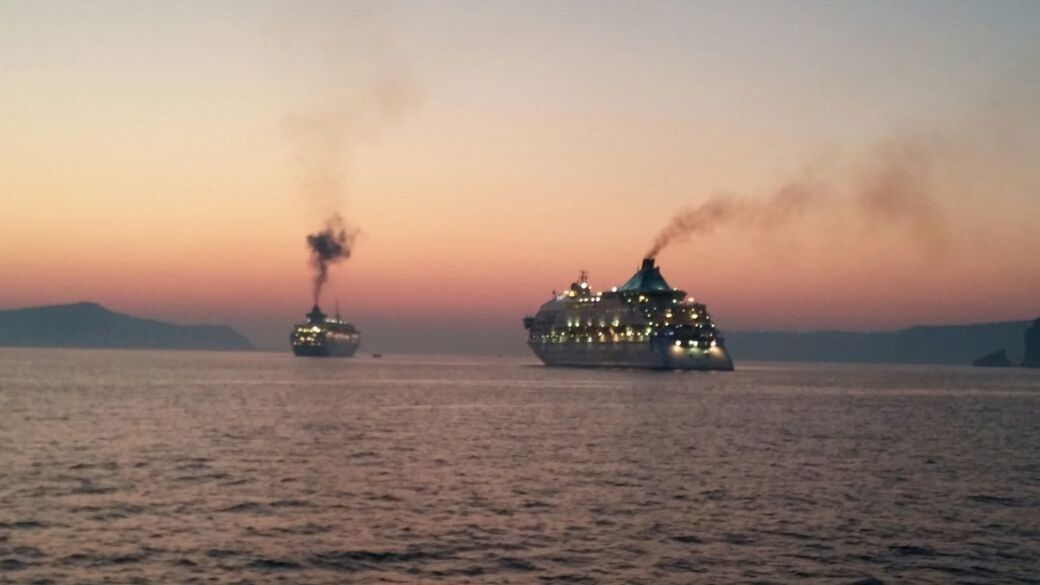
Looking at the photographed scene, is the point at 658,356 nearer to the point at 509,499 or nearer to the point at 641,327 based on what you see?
the point at 641,327

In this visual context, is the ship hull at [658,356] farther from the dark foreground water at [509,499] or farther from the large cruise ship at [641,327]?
the dark foreground water at [509,499]

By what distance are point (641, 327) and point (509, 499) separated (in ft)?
455

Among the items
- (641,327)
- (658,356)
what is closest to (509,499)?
(658,356)

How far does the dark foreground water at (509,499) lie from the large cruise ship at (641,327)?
90.2 meters

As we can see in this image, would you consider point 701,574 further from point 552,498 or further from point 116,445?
point 116,445

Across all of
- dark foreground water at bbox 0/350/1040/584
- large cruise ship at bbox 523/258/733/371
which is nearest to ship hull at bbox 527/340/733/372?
large cruise ship at bbox 523/258/733/371

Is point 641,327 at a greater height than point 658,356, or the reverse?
point 641,327

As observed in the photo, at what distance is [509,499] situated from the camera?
37.9 metres

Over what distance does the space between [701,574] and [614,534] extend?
500cm

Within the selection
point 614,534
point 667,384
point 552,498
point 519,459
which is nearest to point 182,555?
point 614,534

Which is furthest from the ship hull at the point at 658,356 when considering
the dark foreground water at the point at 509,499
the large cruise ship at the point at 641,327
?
the dark foreground water at the point at 509,499

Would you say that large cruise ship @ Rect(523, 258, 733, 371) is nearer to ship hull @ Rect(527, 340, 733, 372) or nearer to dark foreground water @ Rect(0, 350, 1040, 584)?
ship hull @ Rect(527, 340, 733, 372)

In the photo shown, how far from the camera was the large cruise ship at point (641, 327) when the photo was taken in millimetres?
169750

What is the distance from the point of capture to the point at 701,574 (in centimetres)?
2667
